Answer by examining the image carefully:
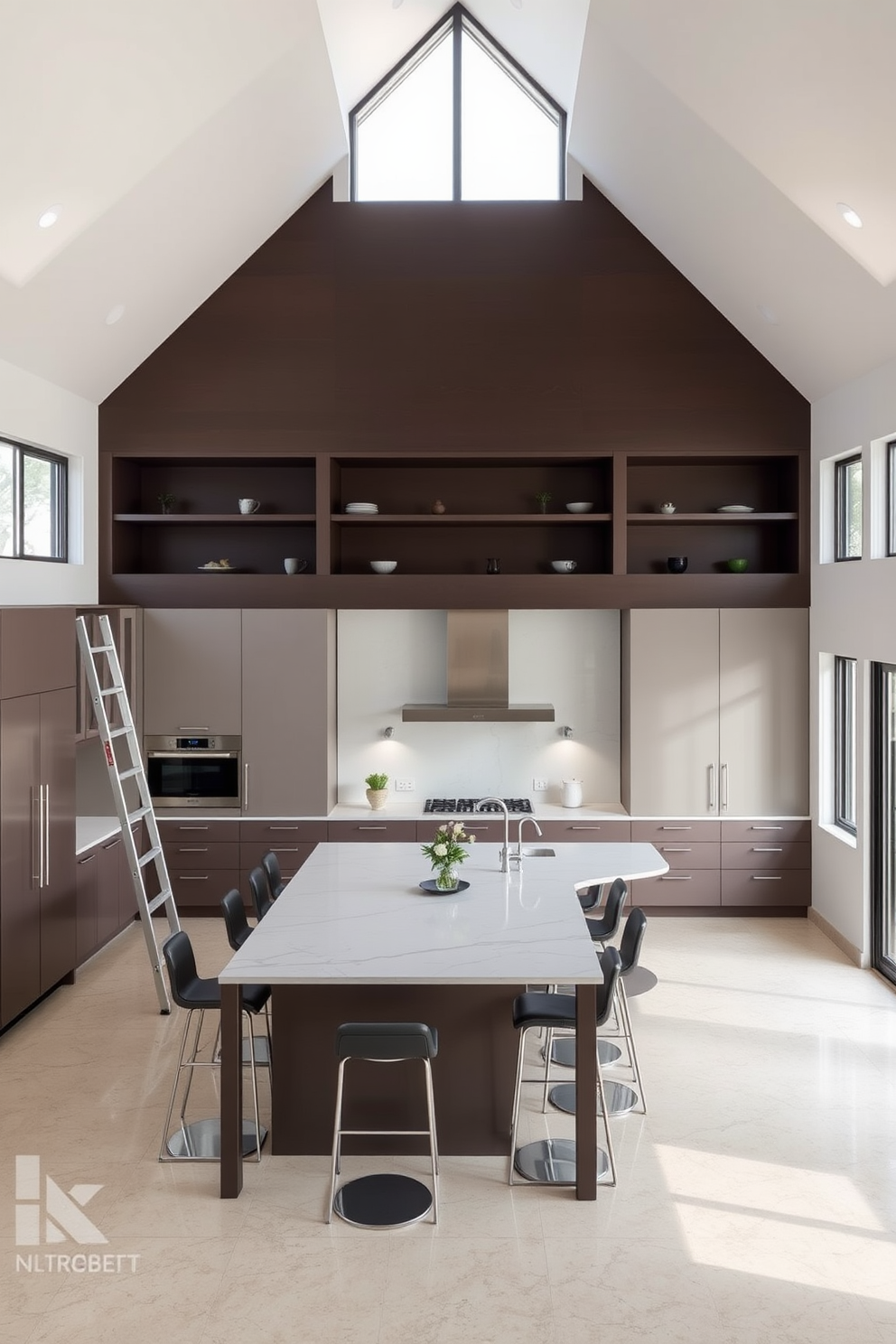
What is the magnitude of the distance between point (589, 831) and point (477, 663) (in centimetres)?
140

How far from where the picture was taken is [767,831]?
7445mm

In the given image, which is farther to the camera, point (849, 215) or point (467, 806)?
point (467, 806)

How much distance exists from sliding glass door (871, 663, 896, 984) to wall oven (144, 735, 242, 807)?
13.6 ft

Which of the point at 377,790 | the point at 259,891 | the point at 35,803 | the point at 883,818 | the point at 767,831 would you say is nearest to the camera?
the point at 259,891

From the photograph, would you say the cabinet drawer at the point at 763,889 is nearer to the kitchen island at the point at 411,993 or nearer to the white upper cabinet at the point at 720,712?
the white upper cabinet at the point at 720,712

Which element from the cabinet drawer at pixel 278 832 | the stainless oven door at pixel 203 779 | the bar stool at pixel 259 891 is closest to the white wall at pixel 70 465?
the stainless oven door at pixel 203 779

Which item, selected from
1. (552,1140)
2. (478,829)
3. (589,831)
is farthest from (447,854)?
(589,831)

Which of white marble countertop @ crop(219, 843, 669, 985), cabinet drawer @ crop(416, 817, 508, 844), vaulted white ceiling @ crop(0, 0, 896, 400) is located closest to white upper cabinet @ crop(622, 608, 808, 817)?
cabinet drawer @ crop(416, 817, 508, 844)

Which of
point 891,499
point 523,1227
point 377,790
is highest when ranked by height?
point 891,499

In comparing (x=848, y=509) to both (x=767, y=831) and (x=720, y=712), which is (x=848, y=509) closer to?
(x=720, y=712)

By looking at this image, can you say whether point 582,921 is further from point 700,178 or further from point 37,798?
point 700,178

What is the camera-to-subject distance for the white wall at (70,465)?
617 centimetres

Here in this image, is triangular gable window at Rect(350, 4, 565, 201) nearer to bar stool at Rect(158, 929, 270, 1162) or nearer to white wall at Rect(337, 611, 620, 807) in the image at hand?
white wall at Rect(337, 611, 620, 807)

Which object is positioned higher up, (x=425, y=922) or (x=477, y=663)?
(x=477, y=663)
